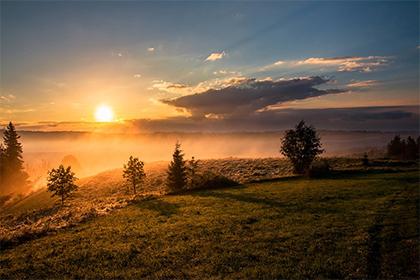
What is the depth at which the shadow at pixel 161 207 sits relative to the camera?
32106 millimetres


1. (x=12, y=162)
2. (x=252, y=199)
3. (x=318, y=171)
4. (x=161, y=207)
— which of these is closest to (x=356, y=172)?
(x=318, y=171)

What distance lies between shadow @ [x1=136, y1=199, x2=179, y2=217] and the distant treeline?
9506 centimetres

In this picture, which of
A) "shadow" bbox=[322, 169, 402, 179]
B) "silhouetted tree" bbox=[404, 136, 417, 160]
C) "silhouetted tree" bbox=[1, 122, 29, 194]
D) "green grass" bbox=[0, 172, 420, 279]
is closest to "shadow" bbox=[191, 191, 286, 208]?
"green grass" bbox=[0, 172, 420, 279]

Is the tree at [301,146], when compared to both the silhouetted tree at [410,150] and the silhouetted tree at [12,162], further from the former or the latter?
the silhouetted tree at [12,162]

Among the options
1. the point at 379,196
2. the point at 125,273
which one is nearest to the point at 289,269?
the point at 125,273

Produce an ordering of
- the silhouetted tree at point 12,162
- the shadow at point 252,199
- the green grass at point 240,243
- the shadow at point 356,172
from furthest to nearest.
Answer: the silhouetted tree at point 12,162
the shadow at point 356,172
the shadow at point 252,199
the green grass at point 240,243

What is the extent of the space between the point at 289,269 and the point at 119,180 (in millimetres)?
75650

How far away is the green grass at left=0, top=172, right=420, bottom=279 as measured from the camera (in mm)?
17109

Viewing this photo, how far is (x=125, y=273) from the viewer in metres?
17.3

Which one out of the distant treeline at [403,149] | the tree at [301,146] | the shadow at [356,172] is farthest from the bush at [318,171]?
the distant treeline at [403,149]

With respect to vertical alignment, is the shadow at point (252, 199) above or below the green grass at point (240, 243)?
below

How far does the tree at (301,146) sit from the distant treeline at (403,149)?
2087 inches

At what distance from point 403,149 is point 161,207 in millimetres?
104633

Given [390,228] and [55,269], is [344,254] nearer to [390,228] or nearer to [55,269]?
[390,228]
